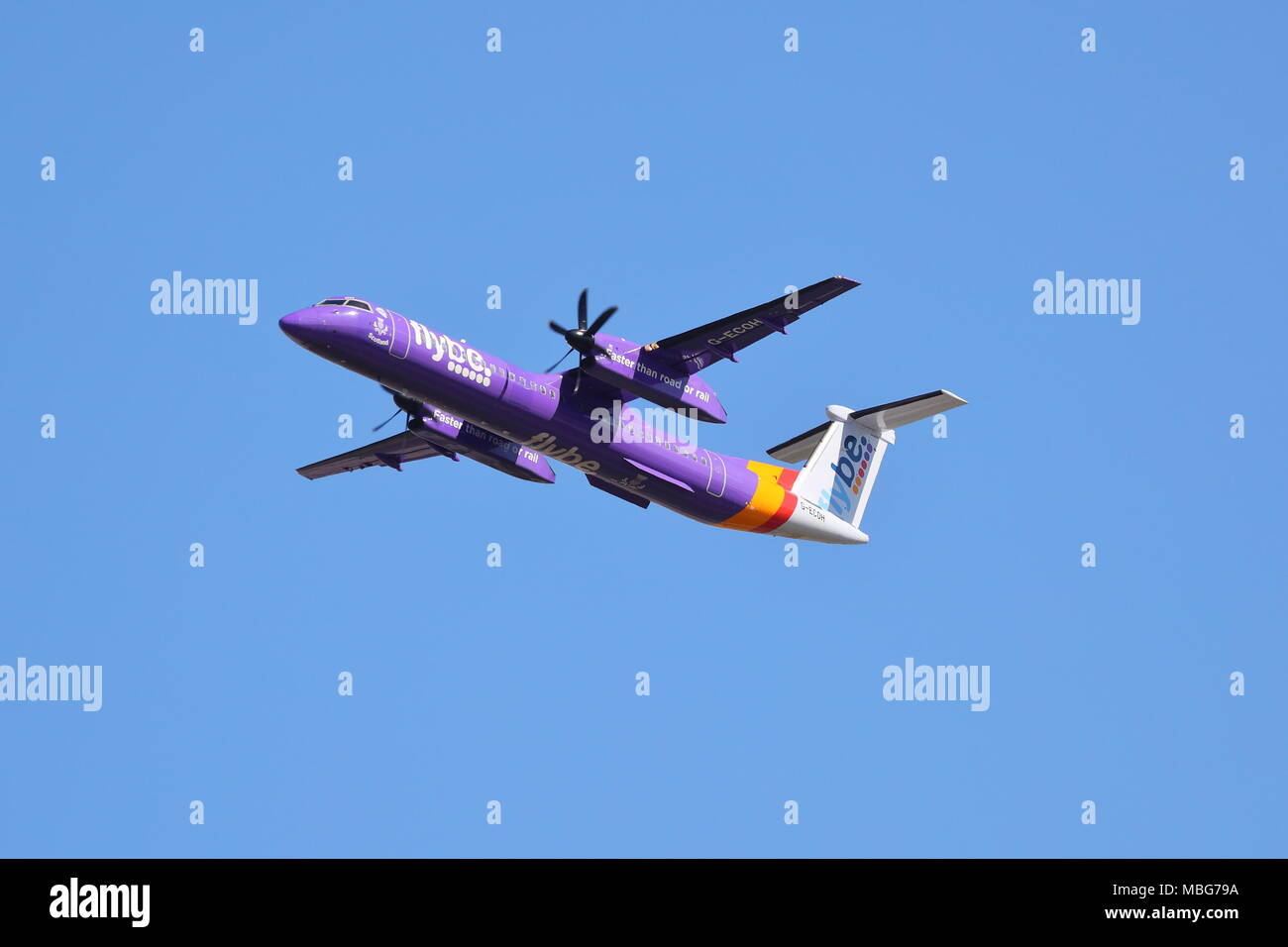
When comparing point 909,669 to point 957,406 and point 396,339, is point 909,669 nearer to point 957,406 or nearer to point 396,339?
point 957,406

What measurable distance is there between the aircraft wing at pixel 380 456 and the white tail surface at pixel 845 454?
7155 millimetres

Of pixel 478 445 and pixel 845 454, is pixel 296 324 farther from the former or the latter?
pixel 845 454

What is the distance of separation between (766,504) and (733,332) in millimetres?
4319

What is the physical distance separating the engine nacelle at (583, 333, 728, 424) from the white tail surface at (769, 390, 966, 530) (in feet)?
13.3

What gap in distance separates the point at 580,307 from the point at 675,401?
235cm

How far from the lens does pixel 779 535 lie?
32062 mm

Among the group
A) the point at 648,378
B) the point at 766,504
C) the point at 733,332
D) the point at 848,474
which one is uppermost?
the point at 733,332

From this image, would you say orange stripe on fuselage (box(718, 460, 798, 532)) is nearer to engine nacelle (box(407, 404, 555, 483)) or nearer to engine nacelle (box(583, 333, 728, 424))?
engine nacelle (box(583, 333, 728, 424))

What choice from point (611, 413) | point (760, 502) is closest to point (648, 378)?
point (611, 413)

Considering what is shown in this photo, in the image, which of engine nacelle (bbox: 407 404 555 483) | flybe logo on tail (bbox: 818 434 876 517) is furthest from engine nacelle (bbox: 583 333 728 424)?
flybe logo on tail (bbox: 818 434 876 517)

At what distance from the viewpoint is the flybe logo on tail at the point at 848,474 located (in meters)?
32.8

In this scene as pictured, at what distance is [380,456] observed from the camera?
33.0 metres

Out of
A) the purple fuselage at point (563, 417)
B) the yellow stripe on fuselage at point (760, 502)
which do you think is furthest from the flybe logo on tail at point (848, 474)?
the yellow stripe on fuselage at point (760, 502)
